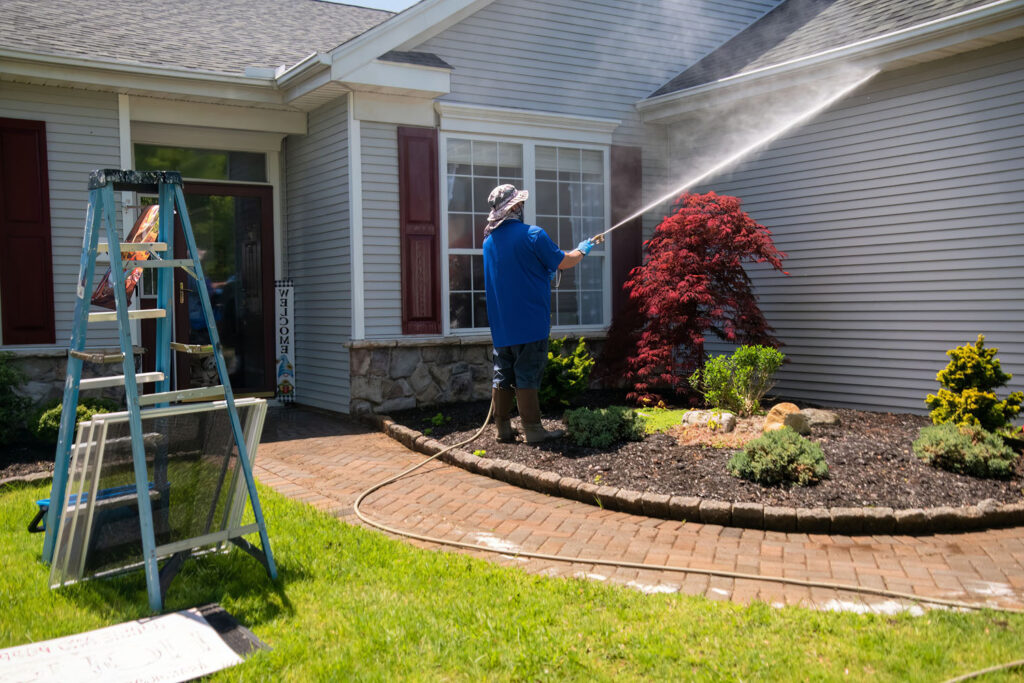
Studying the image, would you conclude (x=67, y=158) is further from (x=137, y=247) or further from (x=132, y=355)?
(x=132, y=355)

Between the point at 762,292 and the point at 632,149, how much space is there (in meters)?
2.29

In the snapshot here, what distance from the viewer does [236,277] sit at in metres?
9.95

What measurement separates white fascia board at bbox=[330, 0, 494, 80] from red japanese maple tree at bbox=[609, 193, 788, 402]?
3.09 metres

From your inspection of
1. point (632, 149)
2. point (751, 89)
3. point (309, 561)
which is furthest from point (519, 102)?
point (309, 561)

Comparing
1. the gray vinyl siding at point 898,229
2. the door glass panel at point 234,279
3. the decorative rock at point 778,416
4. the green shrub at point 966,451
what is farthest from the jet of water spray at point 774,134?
the door glass panel at point 234,279

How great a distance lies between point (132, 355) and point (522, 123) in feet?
20.9

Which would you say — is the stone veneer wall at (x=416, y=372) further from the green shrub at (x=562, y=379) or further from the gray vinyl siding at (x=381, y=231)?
the green shrub at (x=562, y=379)

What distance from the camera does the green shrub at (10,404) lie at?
6.84 metres

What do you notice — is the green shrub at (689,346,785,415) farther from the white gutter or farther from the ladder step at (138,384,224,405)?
the white gutter

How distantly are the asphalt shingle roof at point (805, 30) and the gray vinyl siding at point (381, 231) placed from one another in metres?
3.60

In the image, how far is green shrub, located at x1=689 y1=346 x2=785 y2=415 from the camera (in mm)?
7359

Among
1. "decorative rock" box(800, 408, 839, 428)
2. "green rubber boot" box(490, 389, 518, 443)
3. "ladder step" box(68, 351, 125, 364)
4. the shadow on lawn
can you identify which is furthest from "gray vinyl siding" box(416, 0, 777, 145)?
the shadow on lawn

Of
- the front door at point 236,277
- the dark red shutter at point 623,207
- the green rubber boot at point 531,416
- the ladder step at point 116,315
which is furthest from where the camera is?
the dark red shutter at point 623,207

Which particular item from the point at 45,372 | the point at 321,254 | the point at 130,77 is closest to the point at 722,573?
the point at 321,254
